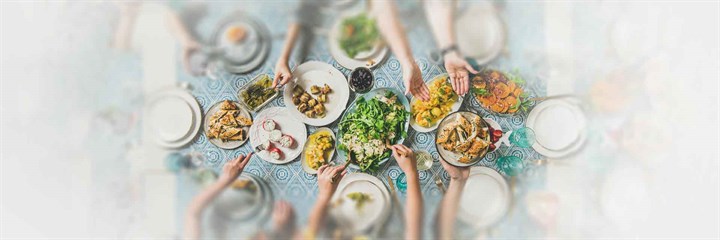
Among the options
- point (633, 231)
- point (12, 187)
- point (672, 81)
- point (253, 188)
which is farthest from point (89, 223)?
point (672, 81)

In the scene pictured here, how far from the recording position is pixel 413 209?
152 centimetres

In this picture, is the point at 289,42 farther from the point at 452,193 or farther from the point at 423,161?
the point at 452,193

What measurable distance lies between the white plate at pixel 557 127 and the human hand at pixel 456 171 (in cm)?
25

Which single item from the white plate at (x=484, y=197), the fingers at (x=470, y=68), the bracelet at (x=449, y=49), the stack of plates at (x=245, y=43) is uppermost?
the stack of plates at (x=245, y=43)

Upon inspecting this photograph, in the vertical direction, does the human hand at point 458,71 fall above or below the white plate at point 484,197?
above

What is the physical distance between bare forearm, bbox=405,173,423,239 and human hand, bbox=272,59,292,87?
52cm

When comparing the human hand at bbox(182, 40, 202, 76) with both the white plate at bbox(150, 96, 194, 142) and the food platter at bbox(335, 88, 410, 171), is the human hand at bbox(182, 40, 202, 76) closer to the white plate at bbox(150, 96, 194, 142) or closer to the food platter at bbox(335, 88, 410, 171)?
the white plate at bbox(150, 96, 194, 142)

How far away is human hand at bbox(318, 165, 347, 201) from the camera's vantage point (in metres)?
1.52

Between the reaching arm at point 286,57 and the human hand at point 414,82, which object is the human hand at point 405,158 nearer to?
the human hand at point 414,82

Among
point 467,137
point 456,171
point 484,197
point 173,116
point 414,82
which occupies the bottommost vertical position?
point 484,197

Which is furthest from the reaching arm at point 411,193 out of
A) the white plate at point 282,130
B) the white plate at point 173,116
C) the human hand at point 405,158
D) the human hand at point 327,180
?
the white plate at point 173,116

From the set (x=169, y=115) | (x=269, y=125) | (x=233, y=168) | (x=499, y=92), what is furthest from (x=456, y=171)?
(x=169, y=115)

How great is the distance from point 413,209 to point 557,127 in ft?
1.84

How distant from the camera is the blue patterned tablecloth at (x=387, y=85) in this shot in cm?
153
